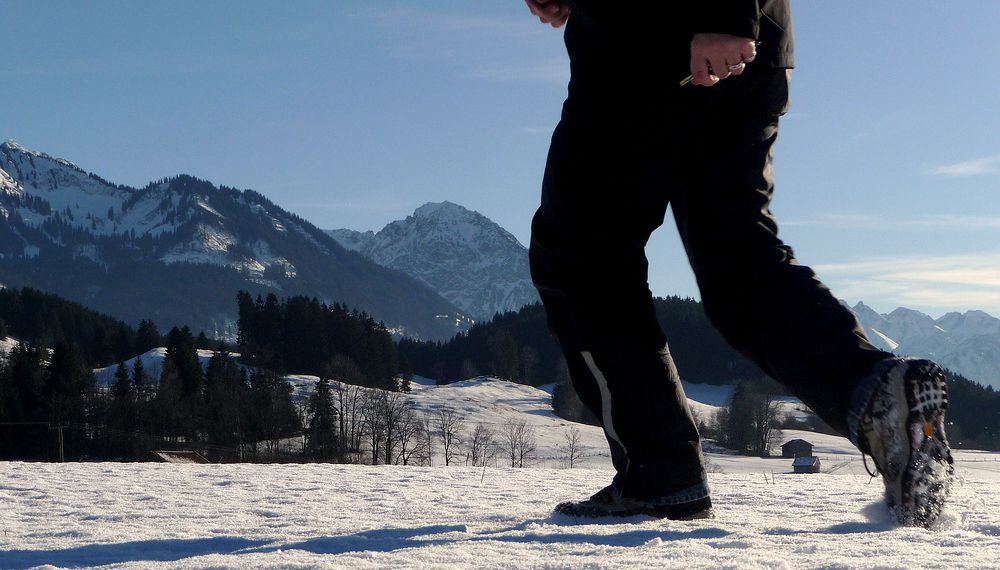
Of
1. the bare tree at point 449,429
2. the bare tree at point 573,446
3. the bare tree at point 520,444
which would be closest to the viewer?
the bare tree at point 520,444

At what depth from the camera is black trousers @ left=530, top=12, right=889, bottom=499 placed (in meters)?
1.85

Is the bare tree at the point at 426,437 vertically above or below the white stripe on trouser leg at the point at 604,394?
below

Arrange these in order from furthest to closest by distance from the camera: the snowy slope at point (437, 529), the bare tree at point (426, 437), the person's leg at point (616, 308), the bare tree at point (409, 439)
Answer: the bare tree at point (409, 439) → the bare tree at point (426, 437) → the person's leg at point (616, 308) → the snowy slope at point (437, 529)

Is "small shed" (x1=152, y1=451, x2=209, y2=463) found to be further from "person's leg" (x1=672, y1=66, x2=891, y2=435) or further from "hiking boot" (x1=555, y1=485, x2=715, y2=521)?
"person's leg" (x1=672, y1=66, x2=891, y2=435)

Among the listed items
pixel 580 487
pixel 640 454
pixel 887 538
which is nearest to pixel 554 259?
pixel 640 454

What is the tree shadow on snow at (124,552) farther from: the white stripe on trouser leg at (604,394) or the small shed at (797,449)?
the small shed at (797,449)

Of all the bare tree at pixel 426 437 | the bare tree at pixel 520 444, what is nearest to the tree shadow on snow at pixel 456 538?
the bare tree at pixel 426 437

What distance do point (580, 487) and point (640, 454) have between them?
1.43 m

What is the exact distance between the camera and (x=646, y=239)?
206 cm

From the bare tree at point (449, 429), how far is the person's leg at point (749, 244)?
56.5m

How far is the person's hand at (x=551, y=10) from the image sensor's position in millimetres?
2242

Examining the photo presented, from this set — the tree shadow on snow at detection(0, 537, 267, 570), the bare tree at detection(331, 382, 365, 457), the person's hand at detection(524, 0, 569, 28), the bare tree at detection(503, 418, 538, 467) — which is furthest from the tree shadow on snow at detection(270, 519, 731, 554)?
the bare tree at detection(331, 382, 365, 457)

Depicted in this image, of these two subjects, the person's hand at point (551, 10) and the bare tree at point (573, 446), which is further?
the bare tree at point (573, 446)

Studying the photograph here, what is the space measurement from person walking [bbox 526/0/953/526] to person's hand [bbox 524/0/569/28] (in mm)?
258
